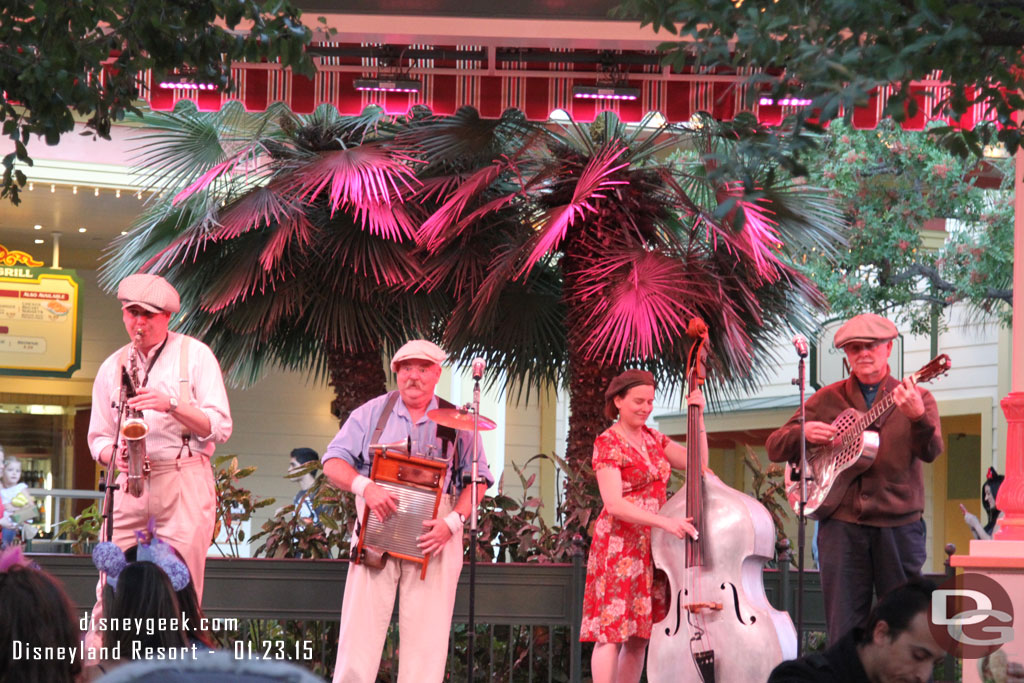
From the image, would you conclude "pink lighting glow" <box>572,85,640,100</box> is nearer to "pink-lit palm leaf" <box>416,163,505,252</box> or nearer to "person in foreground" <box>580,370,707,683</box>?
"pink-lit palm leaf" <box>416,163,505,252</box>

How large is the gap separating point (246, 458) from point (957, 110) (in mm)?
15021

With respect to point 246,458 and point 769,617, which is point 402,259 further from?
point 246,458

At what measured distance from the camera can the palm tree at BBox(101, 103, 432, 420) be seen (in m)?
8.89

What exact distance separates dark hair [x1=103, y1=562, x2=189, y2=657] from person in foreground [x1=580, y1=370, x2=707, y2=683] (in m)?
2.77

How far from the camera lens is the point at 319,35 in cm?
764

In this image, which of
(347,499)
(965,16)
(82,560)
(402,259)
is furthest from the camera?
(402,259)

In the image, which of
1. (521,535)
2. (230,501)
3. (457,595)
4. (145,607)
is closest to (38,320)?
(230,501)

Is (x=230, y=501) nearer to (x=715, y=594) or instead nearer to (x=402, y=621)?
(x=402, y=621)

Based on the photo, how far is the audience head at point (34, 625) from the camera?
2930 mm

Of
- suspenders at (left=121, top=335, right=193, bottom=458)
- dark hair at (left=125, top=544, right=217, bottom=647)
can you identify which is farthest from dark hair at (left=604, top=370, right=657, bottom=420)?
dark hair at (left=125, top=544, right=217, bottom=647)

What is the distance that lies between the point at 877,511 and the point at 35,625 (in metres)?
3.83

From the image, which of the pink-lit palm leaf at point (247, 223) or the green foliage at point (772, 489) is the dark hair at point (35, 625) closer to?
the pink-lit palm leaf at point (247, 223)

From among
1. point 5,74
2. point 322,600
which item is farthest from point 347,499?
point 5,74

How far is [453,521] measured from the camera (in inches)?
229
